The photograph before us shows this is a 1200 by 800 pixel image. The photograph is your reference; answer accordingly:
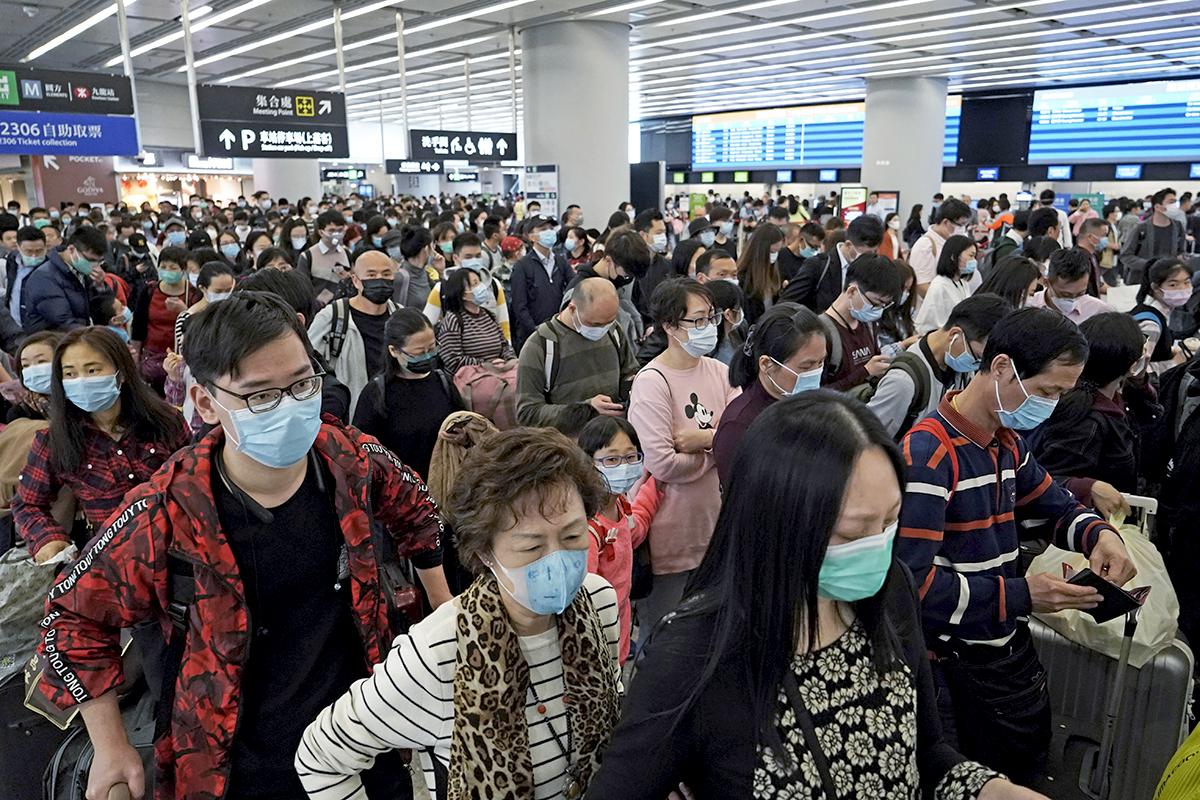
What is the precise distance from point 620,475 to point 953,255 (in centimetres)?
423

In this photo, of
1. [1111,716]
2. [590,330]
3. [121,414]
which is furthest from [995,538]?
[121,414]

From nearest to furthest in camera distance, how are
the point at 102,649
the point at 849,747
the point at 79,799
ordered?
1. the point at 849,747
2. the point at 102,649
3. the point at 79,799

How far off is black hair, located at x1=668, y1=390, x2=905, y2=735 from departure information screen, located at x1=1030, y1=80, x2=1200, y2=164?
2331 centimetres

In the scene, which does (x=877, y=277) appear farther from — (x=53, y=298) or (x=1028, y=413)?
(x=53, y=298)

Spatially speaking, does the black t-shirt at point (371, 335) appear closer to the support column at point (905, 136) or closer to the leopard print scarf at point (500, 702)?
the leopard print scarf at point (500, 702)

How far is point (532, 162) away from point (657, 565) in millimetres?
10750

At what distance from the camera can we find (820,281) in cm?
619

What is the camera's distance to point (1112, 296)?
841cm

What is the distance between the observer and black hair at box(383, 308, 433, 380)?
12.2ft

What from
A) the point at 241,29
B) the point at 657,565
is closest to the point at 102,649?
the point at 657,565

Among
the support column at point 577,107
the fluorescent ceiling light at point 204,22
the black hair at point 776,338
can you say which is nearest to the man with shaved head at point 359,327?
the black hair at point 776,338

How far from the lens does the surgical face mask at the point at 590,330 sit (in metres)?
4.04

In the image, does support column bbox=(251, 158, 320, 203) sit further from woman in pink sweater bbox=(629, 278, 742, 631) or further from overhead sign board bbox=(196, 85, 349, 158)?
woman in pink sweater bbox=(629, 278, 742, 631)

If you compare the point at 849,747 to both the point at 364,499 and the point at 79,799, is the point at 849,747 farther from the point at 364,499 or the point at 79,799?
the point at 79,799
